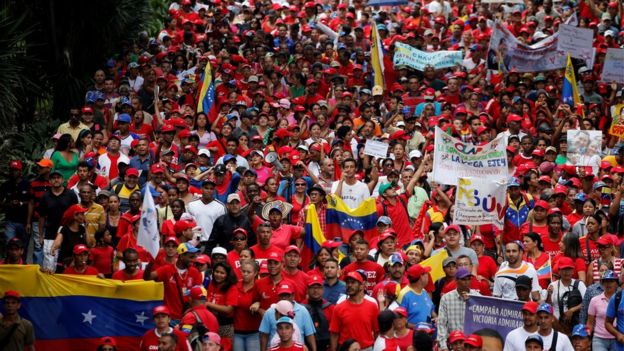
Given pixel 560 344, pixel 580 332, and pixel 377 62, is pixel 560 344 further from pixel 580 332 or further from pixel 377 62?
pixel 377 62

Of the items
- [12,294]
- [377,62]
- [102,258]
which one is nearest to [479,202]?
[102,258]

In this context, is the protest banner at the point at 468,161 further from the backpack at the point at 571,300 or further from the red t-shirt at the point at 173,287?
the red t-shirt at the point at 173,287

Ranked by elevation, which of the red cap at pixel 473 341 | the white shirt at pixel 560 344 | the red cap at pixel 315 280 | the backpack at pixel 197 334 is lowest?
the backpack at pixel 197 334

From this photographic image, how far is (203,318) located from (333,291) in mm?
1595

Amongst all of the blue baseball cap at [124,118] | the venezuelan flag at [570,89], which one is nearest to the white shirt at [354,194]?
the blue baseball cap at [124,118]

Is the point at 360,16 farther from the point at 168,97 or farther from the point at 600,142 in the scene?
the point at 600,142

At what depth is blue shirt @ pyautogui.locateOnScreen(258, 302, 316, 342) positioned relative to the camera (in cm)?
1518

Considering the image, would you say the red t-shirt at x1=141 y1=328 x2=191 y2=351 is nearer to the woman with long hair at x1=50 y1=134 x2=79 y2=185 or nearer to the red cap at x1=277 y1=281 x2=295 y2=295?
the red cap at x1=277 y1=281 x2=295 y2=295

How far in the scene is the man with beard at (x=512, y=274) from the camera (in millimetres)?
16172

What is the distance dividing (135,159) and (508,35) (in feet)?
30.2

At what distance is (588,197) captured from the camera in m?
19.6

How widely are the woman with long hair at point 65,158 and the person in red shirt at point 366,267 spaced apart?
19.4 ft

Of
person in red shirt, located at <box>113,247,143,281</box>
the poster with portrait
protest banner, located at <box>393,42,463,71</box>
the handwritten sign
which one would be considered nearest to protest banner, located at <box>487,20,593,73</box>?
protest banner, located at <box>393,42,463,71</box>

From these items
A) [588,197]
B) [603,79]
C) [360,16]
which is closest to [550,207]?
[588,197]
